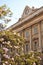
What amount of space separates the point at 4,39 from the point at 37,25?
19955mm

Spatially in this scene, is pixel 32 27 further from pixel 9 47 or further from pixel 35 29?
pixel 9 47

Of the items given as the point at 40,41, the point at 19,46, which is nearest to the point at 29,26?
the point at 40,41

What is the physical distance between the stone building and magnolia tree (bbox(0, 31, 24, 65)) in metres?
16.8

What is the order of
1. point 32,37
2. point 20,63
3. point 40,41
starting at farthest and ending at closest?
point 32,37 < point 40,41 < point 20,63

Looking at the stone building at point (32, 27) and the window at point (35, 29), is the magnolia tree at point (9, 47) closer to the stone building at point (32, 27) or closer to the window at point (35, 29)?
the stone building at point (32, 27)

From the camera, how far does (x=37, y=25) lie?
28.5 meters

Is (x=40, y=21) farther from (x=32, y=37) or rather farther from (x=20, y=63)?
(x=20, y=63)

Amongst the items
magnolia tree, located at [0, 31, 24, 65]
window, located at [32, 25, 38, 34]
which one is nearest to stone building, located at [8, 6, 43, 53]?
window, located at [32, 25, 38, 34]

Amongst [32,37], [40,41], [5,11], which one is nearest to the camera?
[5,11]

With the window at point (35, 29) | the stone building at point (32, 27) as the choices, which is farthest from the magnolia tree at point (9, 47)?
the window at point (35, 29)

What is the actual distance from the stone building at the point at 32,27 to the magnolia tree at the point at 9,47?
16.8 meters

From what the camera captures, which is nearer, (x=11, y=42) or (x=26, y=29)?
(x=11, y=42)

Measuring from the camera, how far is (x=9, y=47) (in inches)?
338

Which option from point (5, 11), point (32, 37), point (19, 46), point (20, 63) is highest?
point (32, 37)
